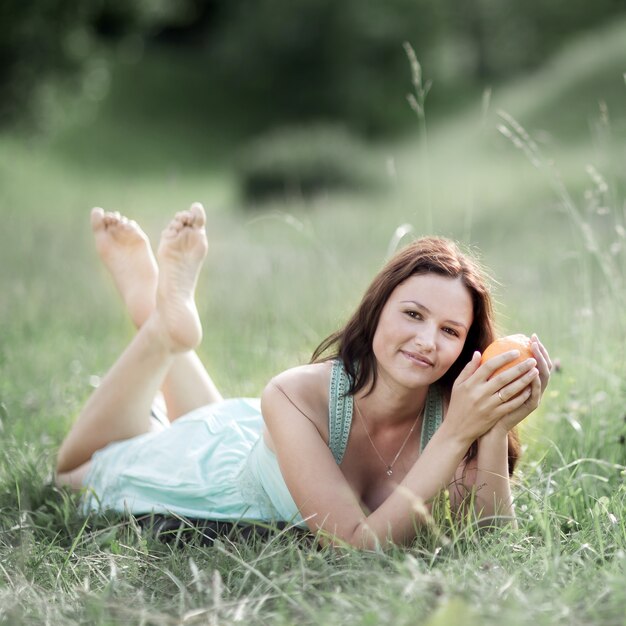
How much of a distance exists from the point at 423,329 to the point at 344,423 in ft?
1.40

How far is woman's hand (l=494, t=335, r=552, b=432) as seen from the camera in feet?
8.53

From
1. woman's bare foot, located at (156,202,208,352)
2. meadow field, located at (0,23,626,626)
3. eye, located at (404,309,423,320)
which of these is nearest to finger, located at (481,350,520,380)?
eye, located at (404,309,423,320)

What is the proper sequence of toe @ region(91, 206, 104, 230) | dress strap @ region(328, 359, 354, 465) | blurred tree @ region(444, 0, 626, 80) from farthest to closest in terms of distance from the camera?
blurred tree @ region(444, 0, 626, 80) → toe @ region(91, 206, 104, 230) → dress strap @ region(328, 359, 354, 465)

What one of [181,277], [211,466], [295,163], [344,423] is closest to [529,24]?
[295,163]

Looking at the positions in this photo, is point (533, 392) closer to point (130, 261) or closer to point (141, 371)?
point (141, 371)

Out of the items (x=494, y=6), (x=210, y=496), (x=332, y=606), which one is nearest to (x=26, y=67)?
(x=210, y=496)

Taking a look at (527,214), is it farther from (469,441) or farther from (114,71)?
(114,71)

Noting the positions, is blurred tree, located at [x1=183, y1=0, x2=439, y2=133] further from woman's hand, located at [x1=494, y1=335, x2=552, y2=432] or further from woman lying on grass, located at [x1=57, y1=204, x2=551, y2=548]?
woman's hand, located at [x1=494, y1=335, x2=552, y2=432]

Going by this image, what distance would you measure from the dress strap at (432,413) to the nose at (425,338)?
1.29ft

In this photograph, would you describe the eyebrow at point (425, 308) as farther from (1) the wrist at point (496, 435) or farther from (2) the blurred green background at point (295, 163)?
(2) the blurred green background at point (295, 163)

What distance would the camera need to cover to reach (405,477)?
106 inches

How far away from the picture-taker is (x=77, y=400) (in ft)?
14.7

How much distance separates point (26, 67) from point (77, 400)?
1073 centimetres

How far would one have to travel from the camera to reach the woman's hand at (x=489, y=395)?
2.55m
